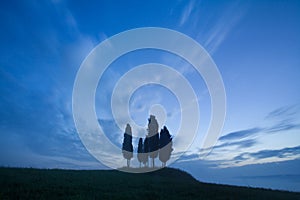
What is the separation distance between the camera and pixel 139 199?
18.3m

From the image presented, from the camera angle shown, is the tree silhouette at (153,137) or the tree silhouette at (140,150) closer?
the tree silhouette at (153,137)

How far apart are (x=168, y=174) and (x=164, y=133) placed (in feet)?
35.2

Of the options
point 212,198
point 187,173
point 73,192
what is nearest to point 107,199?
point 73,192

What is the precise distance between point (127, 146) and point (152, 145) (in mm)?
7871

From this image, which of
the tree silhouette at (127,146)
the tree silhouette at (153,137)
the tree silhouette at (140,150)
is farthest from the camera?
the tree silhouette at (127,146)

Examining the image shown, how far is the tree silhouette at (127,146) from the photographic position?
193ft

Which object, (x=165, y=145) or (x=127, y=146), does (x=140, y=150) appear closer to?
(x=127, y=146)

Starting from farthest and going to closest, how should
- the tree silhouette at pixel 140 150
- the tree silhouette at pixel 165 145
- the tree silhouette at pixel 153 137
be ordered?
the tree silhouette at pixel 140 150 → the tree silhouette at pixel 153 137 → the tree silhouette at pixel 165 145

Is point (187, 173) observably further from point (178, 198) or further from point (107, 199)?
point (107, 199)

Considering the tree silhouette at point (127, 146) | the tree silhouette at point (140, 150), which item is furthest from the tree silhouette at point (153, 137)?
the tree silhouette at point (127, 146)

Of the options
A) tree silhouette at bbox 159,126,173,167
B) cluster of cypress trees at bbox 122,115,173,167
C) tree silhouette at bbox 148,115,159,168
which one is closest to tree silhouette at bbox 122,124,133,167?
cluster of cypress trees at bbox 122,115,173,167

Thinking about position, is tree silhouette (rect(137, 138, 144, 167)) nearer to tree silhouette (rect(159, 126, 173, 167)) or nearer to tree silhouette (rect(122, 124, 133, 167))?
tree silhouette (rect(122, 124, 133, 167))

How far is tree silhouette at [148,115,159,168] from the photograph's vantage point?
2146 inches

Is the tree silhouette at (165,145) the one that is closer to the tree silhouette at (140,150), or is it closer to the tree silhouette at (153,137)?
the tree silhouette at (153,137)
